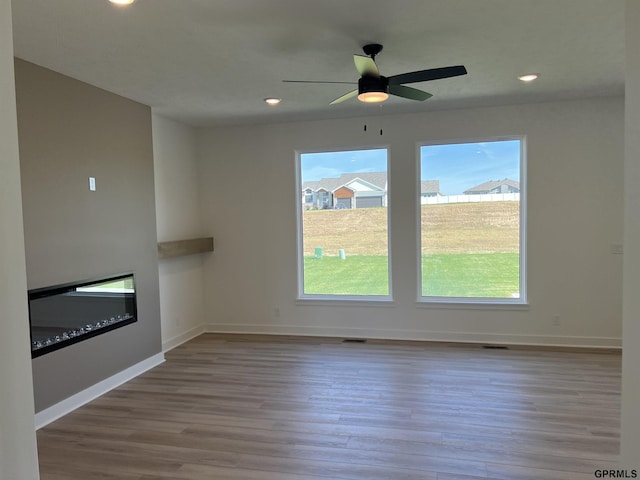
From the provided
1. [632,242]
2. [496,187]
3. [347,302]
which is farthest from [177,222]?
[632,242]

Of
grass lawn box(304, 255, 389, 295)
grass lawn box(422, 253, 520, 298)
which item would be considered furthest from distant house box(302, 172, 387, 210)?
grass lawn box(422, 253, 520, 298)

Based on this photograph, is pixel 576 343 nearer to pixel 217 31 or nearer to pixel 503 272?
pixel 503 272

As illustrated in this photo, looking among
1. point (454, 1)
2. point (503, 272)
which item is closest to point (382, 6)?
point (454, 1)

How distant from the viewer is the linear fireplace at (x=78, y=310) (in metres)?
3.15

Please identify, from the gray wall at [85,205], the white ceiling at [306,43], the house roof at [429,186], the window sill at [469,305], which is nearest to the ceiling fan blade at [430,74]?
the white ceiling at [306,43]

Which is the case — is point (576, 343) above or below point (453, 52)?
below

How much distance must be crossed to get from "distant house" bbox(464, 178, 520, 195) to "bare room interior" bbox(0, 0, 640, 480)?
0.02m

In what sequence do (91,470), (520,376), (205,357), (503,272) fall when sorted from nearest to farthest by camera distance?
(91,470), (520,376), (205,357), (503,272)

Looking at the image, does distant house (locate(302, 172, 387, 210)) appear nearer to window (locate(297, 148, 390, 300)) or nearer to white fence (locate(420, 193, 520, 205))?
window (locate(297, 148, 390, 300))

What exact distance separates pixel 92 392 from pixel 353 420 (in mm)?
2305

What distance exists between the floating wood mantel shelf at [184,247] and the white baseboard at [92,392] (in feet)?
3.68

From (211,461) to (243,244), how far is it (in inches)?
129

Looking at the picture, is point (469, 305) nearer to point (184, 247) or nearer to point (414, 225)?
point (414, 225)

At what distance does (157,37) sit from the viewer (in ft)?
→ 9.00
